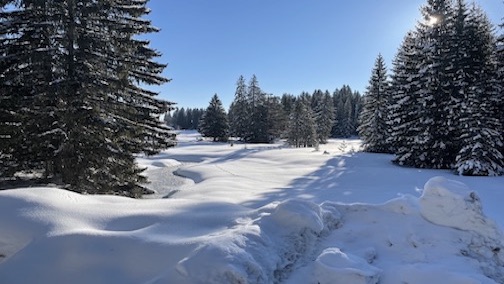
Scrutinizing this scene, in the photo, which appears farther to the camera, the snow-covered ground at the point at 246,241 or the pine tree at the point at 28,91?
the pine tree at the point at 28,91

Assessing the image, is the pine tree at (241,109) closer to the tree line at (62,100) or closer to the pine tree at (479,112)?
the pine tree at (479,112)

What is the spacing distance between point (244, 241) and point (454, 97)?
18.5 metres

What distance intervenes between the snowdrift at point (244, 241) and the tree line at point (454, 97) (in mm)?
13082

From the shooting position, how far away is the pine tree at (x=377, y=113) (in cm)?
3152

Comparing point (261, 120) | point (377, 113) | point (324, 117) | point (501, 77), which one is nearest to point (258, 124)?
point (261, 120)

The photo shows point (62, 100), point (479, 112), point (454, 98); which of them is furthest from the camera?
point (454, 98)

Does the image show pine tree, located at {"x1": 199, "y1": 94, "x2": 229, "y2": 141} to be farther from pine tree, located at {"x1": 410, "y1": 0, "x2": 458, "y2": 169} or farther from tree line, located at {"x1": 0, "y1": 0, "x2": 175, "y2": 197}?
tree line, located at {"x1": 0, "y1": 0, "x2": 175, "y2": 197}

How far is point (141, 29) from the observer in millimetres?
14891

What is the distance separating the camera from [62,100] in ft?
30.7

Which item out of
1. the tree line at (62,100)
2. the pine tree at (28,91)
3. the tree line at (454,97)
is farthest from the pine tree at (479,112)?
the pine tree at (28,91)

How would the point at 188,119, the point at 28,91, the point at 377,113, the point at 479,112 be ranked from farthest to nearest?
the point at 188,119
the point at 377,113
the point at 479,112
the point at 28,91

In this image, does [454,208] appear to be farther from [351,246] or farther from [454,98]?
[454,98]

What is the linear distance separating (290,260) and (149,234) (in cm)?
163

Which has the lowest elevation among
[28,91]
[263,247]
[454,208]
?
[263,247]
